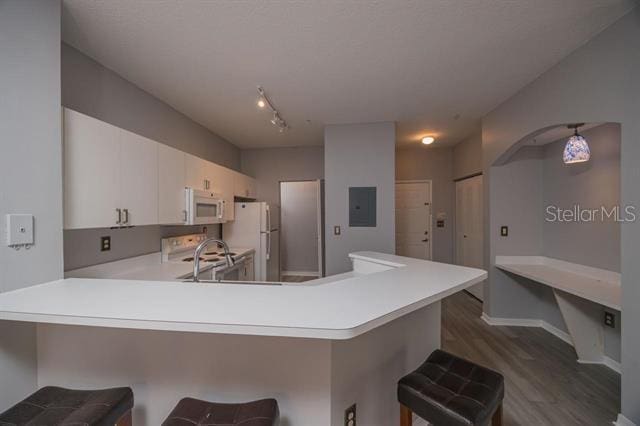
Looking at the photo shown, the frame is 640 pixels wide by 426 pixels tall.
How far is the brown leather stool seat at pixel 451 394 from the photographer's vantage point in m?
1.00

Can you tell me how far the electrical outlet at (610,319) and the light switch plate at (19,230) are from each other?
13.3 feet

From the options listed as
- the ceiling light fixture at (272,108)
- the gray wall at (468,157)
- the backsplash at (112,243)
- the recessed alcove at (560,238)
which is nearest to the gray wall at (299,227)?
the ceiling light fixture at (272,108)

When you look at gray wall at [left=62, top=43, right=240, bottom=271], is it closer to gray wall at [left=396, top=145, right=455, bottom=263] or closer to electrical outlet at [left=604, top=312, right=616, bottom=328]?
gray wall at [left=396, top=145, right=455, bottom=263]

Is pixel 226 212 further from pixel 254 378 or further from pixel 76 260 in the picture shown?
pixel 254 378

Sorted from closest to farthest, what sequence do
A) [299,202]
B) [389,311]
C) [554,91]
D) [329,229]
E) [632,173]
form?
[389,311]
[632,173]
[554,91]
[329,229]
[299,202]

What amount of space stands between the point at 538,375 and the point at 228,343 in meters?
2.56

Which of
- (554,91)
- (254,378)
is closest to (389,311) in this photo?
(254,378)

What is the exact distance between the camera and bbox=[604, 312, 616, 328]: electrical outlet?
2214 millimetres

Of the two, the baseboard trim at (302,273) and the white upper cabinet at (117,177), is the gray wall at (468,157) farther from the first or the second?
the white upper cabinet at (117,177)

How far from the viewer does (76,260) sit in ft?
6.18

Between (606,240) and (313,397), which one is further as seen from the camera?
(606,240)

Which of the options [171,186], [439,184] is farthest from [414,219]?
[171,186]

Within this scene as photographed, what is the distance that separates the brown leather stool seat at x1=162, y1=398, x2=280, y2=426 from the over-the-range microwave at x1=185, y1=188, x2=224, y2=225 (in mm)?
1914

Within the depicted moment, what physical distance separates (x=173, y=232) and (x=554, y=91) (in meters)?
3.94
